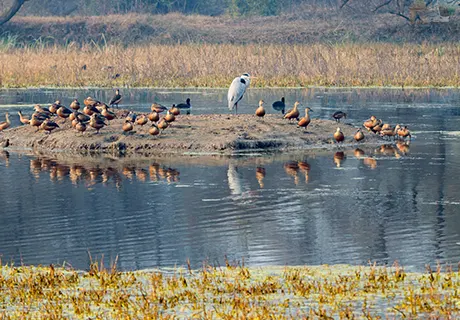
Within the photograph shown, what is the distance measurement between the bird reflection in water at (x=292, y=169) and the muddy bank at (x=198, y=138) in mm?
2120

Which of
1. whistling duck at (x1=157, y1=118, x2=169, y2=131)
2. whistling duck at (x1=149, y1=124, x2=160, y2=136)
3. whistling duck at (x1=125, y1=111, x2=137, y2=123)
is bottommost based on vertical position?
whistling duck at (x1=149, y1=124, x2=160, y2=136)

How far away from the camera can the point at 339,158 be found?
2333 centimetres

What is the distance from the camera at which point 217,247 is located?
1388cm

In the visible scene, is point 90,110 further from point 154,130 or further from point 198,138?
point 198,138

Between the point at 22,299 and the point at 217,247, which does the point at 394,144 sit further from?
the point at 22,299

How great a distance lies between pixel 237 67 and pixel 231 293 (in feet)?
122

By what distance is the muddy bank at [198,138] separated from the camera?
81.0 feet

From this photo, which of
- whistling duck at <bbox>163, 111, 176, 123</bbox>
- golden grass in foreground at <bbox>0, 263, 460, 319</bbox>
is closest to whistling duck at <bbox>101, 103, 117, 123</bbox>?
whistling duck at <bbox>163, 111, 176, 123</bbox>

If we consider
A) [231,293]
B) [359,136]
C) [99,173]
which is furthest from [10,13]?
[231,293]

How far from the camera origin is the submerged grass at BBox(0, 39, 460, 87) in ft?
149

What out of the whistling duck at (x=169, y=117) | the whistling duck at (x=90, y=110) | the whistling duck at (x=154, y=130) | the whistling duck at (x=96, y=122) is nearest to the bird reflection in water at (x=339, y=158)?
the whistling duck at (x=169, y=117)

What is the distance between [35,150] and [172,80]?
21331mm

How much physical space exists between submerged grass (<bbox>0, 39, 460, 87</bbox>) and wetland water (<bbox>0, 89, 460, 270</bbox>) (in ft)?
57.9

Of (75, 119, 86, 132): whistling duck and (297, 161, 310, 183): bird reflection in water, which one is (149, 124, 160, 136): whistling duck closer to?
(75, 119, 86, 132): whistling duck
